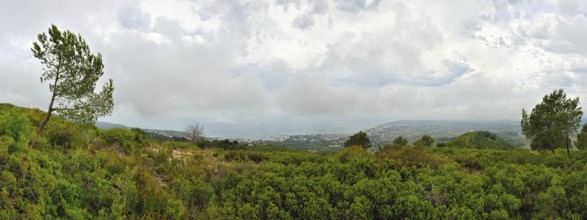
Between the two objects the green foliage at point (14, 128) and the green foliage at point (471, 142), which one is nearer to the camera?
the green foliage at point (14, 128)

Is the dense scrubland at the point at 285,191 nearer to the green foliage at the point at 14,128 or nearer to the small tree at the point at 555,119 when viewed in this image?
the green foliage at the point at 14,128

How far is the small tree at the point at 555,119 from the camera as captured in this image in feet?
77.6

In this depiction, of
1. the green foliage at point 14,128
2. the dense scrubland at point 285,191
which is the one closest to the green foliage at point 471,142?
the dense scrubland at point 285,191

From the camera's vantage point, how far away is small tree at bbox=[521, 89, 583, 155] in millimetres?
23656

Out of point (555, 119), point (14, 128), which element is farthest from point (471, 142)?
point (14, 128)

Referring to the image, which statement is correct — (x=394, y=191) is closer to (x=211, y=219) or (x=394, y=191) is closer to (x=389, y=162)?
(x=389, y=162)

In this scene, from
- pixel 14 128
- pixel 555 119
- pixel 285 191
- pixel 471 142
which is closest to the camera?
pixel 285 191

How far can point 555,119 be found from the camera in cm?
2441

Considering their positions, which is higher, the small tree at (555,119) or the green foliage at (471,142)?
the small tree at (555,119)

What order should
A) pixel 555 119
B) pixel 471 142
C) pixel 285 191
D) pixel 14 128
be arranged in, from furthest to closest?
pixel 471 142, pixel 555 119, pixel 14 128, pixel 285 191

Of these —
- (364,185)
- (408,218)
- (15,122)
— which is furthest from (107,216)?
(408,218)

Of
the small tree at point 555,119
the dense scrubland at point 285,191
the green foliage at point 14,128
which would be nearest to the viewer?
the dense scrubland at point 285,191

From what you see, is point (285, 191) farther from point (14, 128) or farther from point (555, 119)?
point (555, 119)

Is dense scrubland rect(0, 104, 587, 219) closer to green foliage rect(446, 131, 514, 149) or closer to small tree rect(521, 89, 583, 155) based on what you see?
small tree rect(521, 89, 583, 155)
